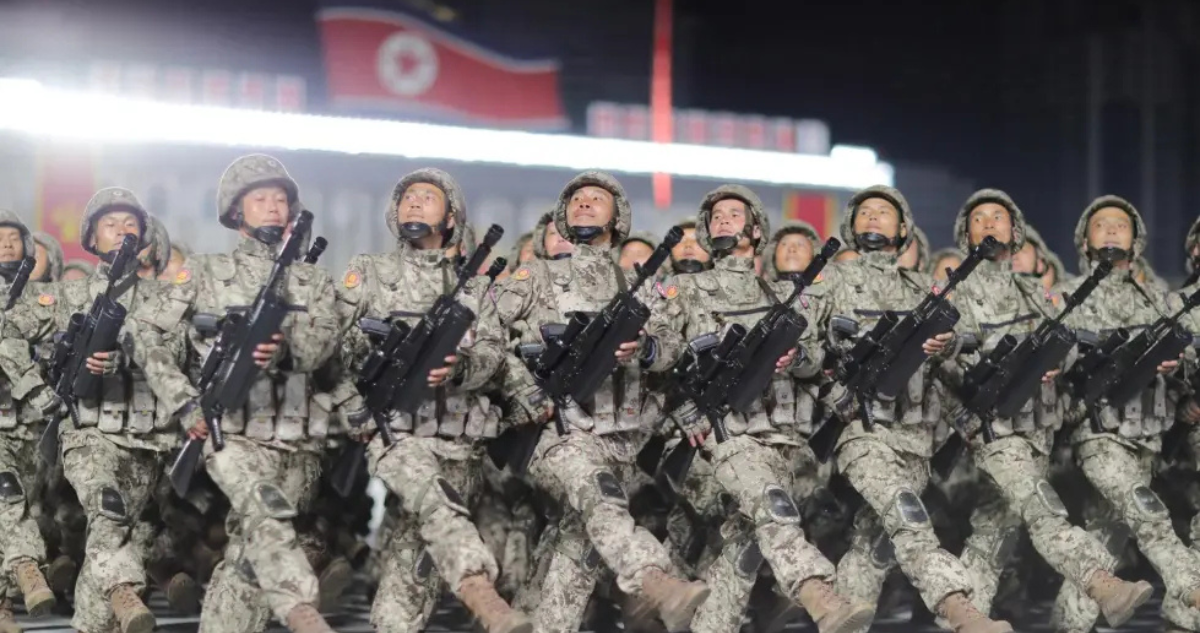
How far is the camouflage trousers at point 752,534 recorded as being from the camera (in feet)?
21.8

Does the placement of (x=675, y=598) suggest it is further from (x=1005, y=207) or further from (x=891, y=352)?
(x=1005, y=207)

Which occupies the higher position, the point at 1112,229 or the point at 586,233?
the point at 1112,229

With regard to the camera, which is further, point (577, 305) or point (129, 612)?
point (577, 305)

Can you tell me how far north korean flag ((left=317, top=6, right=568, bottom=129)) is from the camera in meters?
11.7

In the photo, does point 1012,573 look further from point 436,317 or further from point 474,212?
point 474,212

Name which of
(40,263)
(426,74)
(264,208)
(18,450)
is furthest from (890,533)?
(426,74)

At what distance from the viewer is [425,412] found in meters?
6.75

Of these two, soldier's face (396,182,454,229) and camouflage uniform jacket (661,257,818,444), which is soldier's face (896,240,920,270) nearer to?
camouflage uniform jacket (661,257,818,444)

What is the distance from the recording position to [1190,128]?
12305mm

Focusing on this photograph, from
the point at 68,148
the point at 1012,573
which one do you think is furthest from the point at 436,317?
the point at 68,148

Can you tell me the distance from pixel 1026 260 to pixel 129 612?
4911mm

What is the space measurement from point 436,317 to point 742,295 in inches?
56.1

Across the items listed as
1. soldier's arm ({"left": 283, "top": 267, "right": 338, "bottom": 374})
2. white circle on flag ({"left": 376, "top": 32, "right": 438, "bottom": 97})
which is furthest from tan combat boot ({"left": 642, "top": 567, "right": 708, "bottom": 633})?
white circle on flag ({"left": 376, "top": 32, "right": 438, "bottom": 97})

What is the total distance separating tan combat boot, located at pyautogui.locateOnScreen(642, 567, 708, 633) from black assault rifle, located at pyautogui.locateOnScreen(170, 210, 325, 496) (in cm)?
163
